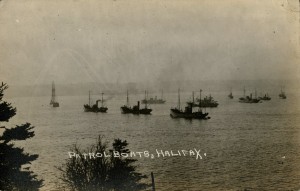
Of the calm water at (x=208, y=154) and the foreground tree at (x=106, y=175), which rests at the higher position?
the foreground tree at (x=106, y=175)

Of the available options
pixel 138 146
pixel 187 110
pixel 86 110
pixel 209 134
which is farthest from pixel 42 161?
pixel 86 110

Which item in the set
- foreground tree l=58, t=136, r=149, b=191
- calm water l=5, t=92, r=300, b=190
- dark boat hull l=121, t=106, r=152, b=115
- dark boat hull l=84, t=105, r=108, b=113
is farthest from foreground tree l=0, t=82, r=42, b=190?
dark boat hull l=84, t=105, r=108, b=113

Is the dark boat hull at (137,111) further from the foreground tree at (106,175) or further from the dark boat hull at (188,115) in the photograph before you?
the foreground tree at (106,175)

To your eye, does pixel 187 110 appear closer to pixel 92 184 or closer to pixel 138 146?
pixel 138 146

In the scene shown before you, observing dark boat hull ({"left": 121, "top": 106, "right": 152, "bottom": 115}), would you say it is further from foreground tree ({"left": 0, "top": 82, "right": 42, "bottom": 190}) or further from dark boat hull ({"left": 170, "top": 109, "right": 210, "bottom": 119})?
foreground tree ({"left": 0, "top": 82, "right": 42, "bottom": 190})

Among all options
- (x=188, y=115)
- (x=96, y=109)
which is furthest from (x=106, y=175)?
(x=96, y=109)

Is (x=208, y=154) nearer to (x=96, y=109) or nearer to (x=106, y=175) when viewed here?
(x=106, y=175)

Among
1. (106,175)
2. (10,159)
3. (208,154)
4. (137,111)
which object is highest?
(10,159)

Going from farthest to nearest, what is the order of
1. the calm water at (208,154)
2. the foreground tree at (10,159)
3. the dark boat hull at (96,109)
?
the dark boat hull at (96,109), the calm water at (208,154), the foreground tree at (10,159)

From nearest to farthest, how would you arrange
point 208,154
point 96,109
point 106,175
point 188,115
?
point 106,175
point 208,154
point 188,115
point 96,109

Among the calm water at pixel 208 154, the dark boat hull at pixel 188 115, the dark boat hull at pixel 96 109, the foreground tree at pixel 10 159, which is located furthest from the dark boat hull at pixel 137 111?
the foreground tree at pixel 10 159

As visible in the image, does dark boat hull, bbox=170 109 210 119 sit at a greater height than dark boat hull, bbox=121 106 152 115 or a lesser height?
lesser
